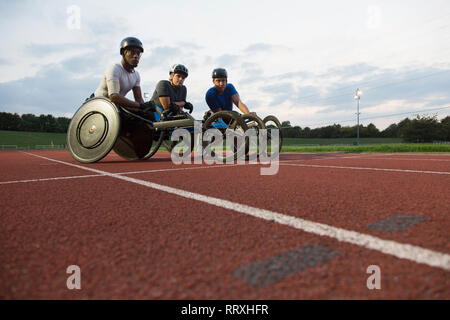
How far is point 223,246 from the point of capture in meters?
1.02

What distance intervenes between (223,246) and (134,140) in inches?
195

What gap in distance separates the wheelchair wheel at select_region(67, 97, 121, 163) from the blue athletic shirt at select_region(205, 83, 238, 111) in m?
2.55

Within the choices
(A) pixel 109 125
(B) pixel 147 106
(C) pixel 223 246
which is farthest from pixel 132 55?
(C) pixel 223 246

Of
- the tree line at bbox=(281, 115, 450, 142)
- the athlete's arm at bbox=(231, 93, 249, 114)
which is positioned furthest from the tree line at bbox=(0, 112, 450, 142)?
the athlete's arm at bbox=(231, 93, 249, 114)

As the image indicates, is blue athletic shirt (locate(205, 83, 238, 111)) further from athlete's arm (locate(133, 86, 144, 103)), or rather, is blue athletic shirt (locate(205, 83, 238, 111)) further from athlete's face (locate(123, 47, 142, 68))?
athlete's face (locate(123, 47, 142, 68))

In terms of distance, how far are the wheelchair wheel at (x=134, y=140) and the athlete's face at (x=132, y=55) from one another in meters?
1.04

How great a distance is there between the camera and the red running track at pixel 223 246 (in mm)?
740

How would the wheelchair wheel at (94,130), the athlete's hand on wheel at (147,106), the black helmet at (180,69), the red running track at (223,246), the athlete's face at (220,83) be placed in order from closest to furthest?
the red running track at (223,246) → the wheelchair wheel at (94,130) → the athlete's hand on wheel at (147,106) → the black helmet at (180,69) → the athlete's face at (220,83)

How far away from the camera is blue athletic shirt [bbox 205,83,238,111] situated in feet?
20.8

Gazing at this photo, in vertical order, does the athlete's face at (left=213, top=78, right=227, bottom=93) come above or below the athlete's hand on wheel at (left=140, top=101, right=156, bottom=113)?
above

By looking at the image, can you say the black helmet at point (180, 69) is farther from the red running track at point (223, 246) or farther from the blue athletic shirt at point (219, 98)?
the red running track at point (223, 246)

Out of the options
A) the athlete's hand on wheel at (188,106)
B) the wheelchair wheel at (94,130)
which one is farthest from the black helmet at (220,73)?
the wheelchair wheel at (94,130)

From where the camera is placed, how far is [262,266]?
0.86 m

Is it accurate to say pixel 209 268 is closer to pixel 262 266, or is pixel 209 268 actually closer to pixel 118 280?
pixel 262 266
